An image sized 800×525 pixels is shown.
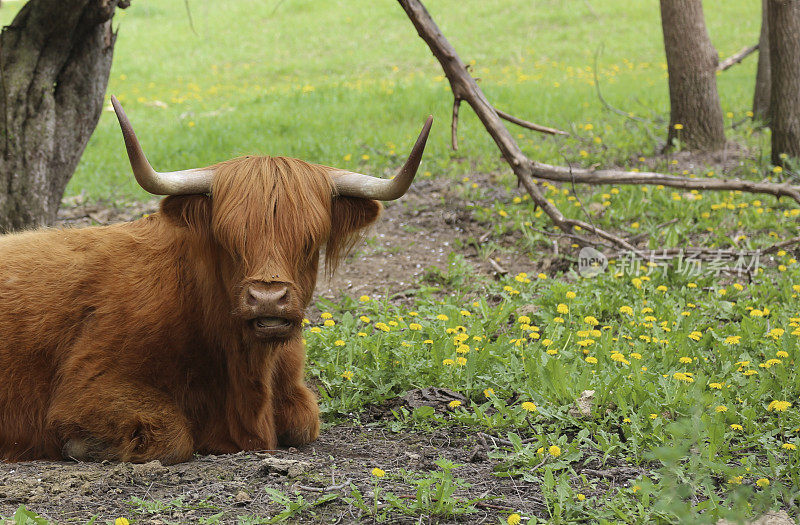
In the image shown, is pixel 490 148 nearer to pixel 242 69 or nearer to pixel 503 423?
pixel 503 423

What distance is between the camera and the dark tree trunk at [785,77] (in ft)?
26.6

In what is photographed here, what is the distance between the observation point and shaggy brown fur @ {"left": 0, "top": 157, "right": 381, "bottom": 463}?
12.0 feet

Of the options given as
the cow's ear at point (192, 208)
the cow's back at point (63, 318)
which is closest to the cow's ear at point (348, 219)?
the cow's ear at point (192, 208)

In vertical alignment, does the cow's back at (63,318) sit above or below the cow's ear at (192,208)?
below

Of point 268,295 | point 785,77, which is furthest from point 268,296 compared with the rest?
point 785,77

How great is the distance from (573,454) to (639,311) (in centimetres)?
203

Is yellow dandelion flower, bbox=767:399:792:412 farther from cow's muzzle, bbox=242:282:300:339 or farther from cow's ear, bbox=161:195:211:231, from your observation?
cow's ear, bbox=161:195:211:231

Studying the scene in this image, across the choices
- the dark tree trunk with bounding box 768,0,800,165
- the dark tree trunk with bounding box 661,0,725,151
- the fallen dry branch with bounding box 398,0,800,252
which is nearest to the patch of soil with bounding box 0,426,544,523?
the fallen dry branch with bounding box 398,0,800,252

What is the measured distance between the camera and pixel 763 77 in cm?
1011

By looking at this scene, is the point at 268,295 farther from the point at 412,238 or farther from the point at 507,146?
the point at 412,238

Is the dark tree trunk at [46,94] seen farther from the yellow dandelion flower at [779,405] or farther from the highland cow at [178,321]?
the yellow dandelion flower at [779,405]

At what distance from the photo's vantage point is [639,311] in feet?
17.2

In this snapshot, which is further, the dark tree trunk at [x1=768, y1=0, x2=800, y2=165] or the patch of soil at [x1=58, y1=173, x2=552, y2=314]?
the dark tree trunk at [x1=768, y1=0, x2=800, y2=165]

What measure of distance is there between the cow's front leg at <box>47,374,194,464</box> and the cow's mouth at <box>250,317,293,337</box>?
0.80 metres
